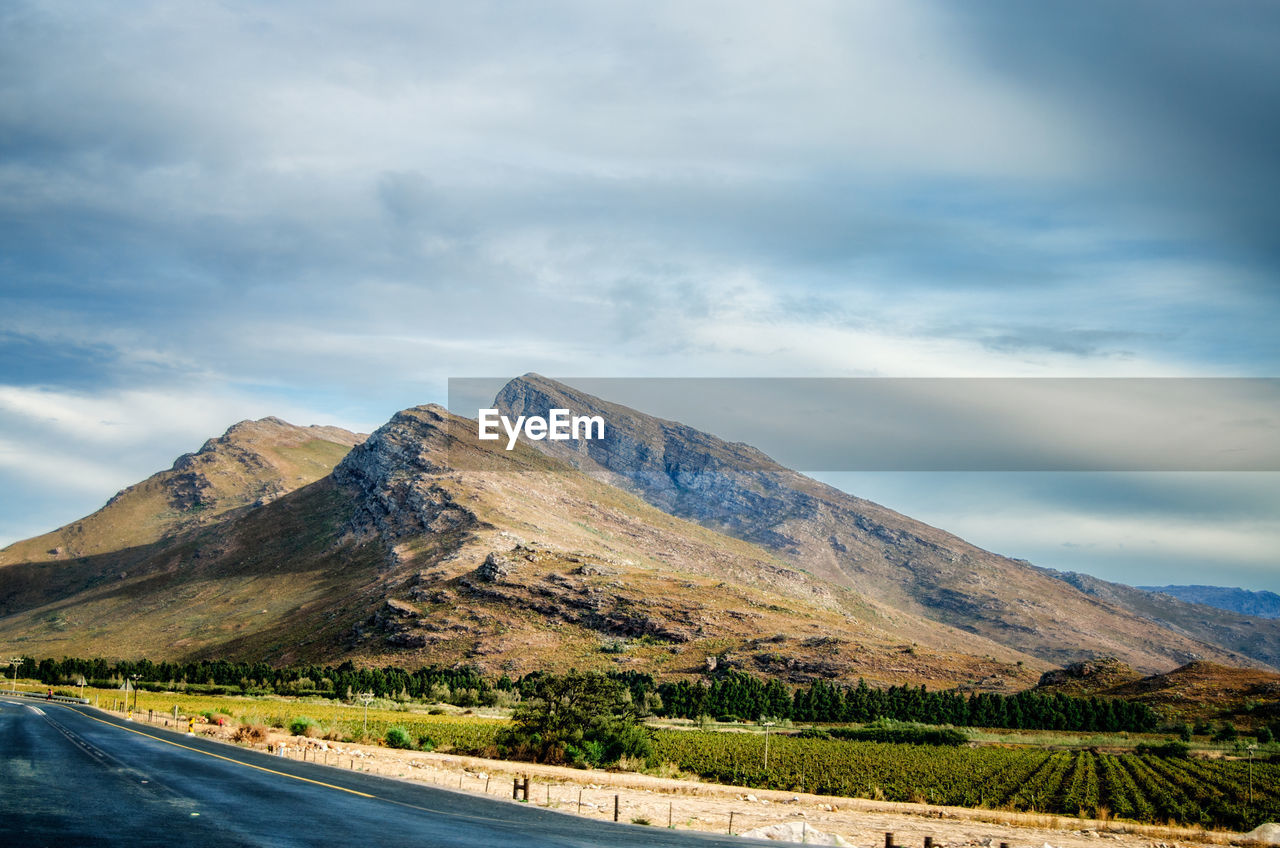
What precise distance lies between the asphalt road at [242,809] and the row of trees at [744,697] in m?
70.1

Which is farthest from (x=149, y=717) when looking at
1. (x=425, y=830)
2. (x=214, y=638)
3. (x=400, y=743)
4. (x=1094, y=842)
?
(x=214, y=638)

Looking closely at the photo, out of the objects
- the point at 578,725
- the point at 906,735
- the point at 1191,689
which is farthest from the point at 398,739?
the point at 1191,689

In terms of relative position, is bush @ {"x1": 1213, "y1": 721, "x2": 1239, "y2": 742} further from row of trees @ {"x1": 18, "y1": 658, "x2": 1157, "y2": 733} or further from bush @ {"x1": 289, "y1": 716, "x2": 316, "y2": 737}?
bush @ {"x1": 289, "y1": 716, "x2": 316, "y2": 737}

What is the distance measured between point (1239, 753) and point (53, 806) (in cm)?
10196

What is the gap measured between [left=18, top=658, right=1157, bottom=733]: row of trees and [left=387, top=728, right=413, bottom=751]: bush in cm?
4287

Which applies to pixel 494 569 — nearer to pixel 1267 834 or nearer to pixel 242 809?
pixel 1267 834

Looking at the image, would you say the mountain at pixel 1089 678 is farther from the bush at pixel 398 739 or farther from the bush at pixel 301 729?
the bush at pixel 301 729

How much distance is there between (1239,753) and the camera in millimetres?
87312

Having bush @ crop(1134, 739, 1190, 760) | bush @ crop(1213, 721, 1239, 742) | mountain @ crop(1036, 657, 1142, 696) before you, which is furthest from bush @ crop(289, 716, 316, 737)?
mountain @ crop(1036, 657, 1142, 696)

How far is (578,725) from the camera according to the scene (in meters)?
58.8

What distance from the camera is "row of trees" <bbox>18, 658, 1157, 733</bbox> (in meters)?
112

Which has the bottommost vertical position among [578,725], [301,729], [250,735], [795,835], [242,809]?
[301,729]

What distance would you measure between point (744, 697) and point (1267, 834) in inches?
3348

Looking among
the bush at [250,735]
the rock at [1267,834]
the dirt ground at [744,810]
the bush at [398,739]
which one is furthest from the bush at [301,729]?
the rock at [1267,834]
